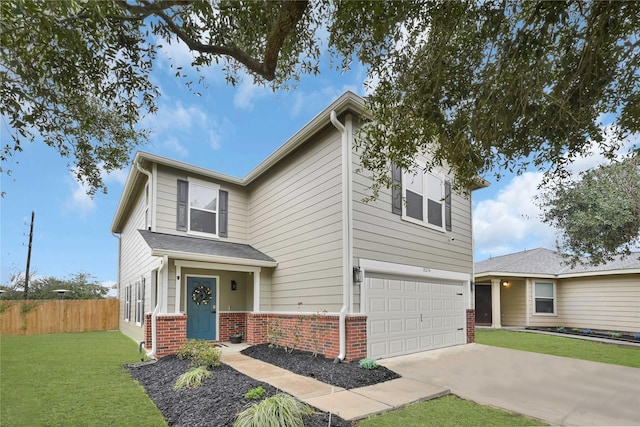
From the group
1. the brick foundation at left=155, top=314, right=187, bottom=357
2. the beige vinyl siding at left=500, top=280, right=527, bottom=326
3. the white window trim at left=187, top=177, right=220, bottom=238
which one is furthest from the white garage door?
the beige vinyl siding at left=500, top=280, right=527, bottom=326

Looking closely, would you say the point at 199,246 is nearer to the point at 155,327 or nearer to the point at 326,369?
the point at 155,327

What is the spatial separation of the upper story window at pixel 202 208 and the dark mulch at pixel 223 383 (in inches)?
164

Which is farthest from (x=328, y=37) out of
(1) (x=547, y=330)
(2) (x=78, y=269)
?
(2) (x=78, y=269)

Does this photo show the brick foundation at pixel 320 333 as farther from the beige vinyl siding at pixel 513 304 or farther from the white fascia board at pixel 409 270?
the beige vinyl siding at pixel 513 304

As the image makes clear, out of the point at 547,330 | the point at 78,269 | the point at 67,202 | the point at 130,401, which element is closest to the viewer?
the point at 130,401

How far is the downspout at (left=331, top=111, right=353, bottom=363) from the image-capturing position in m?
7.57

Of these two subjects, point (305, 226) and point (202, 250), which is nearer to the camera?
point (305, 226)

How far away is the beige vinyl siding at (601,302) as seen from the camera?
14867 mm

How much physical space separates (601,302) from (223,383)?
1703 centimetres

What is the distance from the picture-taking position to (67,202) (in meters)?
21.3

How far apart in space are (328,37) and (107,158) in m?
3.88

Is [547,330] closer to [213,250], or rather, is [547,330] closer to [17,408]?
[213,250]

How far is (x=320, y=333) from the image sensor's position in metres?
8.11

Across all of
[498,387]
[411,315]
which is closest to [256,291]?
[411,315]
